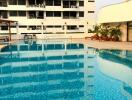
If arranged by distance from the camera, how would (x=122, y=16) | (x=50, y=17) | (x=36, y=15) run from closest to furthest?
(x=122, y=16) → (x=36, y=15) → (x=50, y=17)

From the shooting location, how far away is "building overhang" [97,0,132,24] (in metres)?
30.9

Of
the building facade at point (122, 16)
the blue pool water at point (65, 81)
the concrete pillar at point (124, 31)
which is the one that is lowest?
the blue pool water at point (65, 81)

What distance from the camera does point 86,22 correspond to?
2007 inches

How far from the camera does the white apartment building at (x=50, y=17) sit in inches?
1889

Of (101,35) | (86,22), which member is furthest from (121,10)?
(86,22)

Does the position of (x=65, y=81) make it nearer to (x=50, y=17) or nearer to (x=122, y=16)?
(x=122, y=16)

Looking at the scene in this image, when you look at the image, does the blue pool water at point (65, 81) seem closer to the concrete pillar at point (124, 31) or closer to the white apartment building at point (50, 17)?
the concrete pillar at point (124, 31)

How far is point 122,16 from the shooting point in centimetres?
3228

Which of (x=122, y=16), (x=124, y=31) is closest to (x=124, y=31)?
(x=124, y=31)

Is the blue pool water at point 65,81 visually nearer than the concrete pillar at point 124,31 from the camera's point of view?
Yes

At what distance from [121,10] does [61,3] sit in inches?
752

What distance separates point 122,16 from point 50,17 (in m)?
19.7

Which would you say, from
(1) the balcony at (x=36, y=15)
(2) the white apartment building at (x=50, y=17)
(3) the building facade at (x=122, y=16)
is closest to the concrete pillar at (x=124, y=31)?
(3) the building facade at (x=122, y=16)

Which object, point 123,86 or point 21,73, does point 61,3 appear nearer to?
point 21,73
